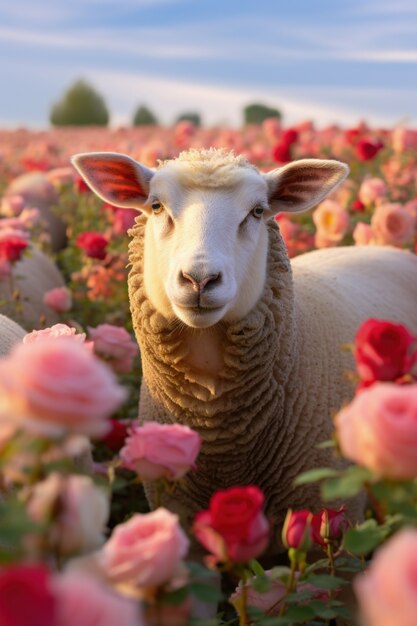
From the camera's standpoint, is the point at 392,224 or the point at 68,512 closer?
the point at 68,512

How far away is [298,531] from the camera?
188 centimetres

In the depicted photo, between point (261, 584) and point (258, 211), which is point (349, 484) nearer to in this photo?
point (261, 584)

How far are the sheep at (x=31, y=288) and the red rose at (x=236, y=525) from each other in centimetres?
373

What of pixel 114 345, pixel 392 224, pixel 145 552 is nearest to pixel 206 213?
pixel 114 345

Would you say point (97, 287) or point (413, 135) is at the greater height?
point (413, 135)

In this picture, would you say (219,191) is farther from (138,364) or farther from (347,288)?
(138,364)

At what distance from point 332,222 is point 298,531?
390cm

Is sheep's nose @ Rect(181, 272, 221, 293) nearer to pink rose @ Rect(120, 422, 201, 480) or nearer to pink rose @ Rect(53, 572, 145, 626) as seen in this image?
pink rose @ Rect(120, 422, 201, 480)

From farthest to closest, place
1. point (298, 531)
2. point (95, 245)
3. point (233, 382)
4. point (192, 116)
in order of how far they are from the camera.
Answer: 1. point (192, 116)
2. point (95, 245)
3. point (233, 382)
4. point (298, 531)

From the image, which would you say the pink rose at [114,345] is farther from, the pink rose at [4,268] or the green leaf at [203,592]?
the green leaf at [203,592]

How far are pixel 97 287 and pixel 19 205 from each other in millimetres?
1218

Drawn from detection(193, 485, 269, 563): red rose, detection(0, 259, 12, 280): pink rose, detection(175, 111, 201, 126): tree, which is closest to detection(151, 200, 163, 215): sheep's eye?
detection(193, 485, 269, 563): red rose

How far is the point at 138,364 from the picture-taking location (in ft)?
17.7

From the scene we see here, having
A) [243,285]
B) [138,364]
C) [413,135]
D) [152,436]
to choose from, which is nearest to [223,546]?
[152,436]
